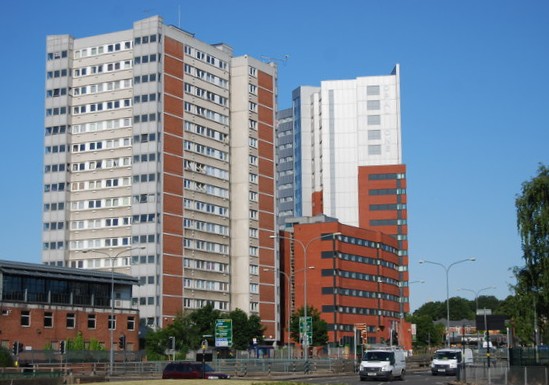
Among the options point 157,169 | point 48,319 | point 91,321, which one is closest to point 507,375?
point 48,319

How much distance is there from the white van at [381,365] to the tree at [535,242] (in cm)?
1153

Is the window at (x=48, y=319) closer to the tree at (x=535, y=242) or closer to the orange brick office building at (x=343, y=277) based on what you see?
the orange brick office building at (x=343, y=277)

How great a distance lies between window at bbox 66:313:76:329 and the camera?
10786 centimetres

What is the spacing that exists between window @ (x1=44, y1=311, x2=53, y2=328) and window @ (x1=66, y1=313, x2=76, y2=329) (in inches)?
108

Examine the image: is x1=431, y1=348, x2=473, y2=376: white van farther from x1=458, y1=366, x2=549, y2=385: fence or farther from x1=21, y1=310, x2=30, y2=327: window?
x1=21, y1=310, x2=30, y2=327: window

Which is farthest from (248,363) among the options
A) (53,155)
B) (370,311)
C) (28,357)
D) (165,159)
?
(370,311)

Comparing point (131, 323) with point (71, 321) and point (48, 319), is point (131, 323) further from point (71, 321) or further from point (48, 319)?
point (48, 319)

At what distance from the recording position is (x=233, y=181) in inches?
6112

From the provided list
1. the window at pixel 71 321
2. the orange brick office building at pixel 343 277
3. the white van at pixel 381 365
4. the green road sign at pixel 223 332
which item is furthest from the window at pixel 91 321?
the white van at pixel 381 365

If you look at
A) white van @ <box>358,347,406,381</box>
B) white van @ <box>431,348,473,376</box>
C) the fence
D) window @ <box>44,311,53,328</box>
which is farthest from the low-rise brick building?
the fence

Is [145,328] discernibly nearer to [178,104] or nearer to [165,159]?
[165,159]

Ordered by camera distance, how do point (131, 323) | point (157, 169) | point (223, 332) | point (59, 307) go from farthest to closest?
point (157, 169) < point (131, 323) < point (59, 307) < point (223, 332)

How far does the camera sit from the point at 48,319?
345ft

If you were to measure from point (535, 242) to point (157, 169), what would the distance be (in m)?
91.7
